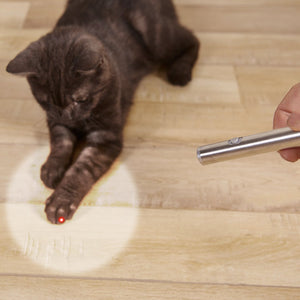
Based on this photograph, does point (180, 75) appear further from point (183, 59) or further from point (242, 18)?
point (242, 18)

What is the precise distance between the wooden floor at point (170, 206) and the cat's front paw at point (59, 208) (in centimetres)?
3

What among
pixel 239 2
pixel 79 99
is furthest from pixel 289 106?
pixel 239 2

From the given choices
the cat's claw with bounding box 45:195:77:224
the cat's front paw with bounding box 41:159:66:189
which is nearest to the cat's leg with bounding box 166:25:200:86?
the cat's front paw with bounding box 41:159:66:189

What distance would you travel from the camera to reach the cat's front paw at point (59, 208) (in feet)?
3.69

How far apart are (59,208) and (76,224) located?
73 mm

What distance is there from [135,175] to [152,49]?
658 millimetres

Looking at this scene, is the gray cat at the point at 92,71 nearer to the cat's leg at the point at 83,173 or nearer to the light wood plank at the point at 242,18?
the cat's leg at the point at 83,173

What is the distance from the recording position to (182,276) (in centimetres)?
102

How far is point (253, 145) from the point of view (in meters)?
0.80

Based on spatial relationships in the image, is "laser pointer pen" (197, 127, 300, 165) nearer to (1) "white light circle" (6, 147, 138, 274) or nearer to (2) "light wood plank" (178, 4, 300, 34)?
(1) "white light circle" (6, 147, 138, 274)

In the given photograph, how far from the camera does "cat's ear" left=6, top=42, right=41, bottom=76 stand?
1092mm

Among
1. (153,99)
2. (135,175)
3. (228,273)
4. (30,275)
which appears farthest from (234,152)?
(153,99)

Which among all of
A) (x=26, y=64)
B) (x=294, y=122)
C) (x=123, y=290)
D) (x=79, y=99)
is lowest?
(x=123, y=290)

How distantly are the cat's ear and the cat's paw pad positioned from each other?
0.65m
